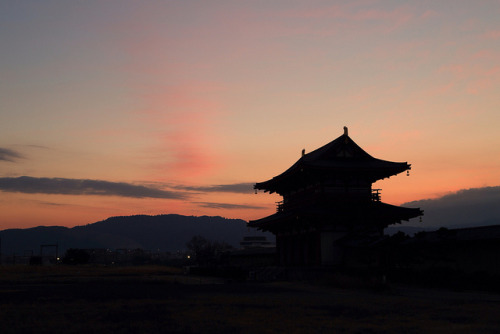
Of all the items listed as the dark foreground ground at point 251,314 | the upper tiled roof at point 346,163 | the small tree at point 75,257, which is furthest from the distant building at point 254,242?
the dark foreground ground at point 251,314

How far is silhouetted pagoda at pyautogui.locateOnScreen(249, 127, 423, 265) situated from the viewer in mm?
45656

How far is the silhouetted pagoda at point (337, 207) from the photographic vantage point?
45.7 metres

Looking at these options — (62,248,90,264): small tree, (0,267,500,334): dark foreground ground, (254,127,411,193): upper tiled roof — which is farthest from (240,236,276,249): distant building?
(0,267,500,334): dark foreground ground

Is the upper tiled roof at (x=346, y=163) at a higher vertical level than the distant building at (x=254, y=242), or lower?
higher

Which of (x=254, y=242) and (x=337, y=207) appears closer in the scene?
(x=337, y=207)

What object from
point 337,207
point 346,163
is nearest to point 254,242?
point 346,163

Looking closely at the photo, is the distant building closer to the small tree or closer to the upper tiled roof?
the small tree

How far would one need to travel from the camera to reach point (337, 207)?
47281 mm

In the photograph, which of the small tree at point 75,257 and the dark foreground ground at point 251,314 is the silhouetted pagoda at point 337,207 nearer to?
the dark foreground ground at point 251,314

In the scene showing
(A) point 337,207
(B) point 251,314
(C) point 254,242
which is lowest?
(B) point 251,314

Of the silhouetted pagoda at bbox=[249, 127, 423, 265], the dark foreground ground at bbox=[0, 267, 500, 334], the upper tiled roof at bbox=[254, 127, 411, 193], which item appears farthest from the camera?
the upper tiled roof at bbox=[254, 127, 411, 193]

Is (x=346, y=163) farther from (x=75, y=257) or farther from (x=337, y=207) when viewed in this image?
(x=75, y=257)

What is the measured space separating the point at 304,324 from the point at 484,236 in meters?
20.4

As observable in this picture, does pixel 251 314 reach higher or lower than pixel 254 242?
lower
